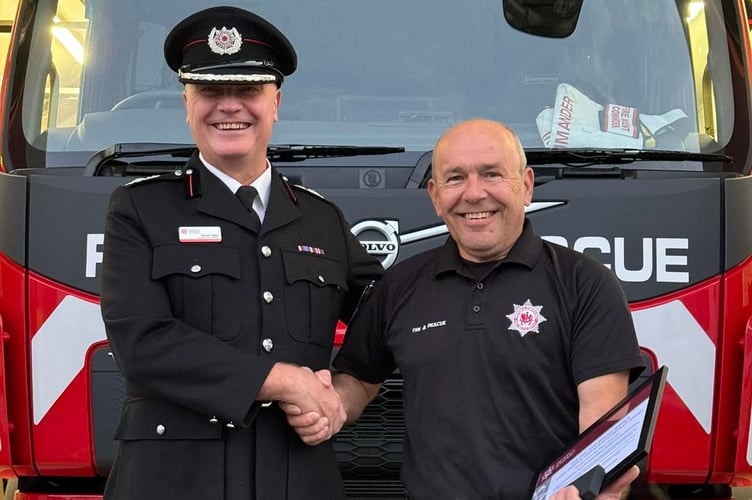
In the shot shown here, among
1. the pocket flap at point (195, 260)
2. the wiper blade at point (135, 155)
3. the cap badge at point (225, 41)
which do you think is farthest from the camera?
the wiper blade at point (135, 155)

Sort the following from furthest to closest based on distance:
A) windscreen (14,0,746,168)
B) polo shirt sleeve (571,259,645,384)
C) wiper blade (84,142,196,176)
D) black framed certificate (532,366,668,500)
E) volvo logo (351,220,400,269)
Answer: windscreen (14,0,746,168)
wiper blade (84,142,196,176)
volvo logo (351,220,400,269)
polo shirt sleeve (571,259,645,384)
black framed certificate (532,366,668,500)

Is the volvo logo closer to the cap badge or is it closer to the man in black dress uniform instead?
the man in black dress uniform

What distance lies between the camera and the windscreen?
9.91 feet

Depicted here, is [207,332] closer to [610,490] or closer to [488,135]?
[488,135]

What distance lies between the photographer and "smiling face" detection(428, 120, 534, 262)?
2328 mm

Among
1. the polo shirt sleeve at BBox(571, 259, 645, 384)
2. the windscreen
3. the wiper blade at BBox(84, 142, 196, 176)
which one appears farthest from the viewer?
the windscreen

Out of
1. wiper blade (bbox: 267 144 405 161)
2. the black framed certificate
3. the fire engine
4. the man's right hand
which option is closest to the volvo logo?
the fire engine

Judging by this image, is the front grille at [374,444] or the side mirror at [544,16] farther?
the side mirror at [544,16]

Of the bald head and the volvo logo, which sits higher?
the bald head

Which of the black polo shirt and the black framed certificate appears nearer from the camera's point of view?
the black framed certificate

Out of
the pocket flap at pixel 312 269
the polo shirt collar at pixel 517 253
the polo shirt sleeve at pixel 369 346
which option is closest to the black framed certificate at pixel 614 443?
the polo shirt collar at pixel 517 253

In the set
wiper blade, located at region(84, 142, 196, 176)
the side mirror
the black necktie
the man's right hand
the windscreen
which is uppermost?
the side mirror

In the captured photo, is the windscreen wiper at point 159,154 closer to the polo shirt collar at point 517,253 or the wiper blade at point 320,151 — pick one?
the wiper blade at point 320,151

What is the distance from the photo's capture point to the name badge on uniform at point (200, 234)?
7.70ft
